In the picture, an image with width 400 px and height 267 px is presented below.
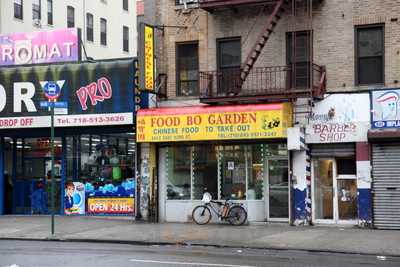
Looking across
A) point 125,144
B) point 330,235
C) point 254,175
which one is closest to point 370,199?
point 330,235

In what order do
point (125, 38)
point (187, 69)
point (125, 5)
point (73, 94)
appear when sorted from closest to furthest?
point (187, 69)
point (73, 94)
point (125, 38)
point (125, 5)

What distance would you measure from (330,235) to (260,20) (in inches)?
284

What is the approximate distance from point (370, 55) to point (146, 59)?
22.6 ft

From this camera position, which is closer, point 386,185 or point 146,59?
point 386,185

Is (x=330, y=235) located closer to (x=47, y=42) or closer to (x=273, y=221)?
(x=273, y=221)

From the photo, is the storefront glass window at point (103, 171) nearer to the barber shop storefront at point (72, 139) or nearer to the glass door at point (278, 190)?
the barber shop storefront at point (72, 139)

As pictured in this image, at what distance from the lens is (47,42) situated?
23.3 meters

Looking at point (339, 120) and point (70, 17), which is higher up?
point (70, 17)

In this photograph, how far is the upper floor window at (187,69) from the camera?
21594 mm

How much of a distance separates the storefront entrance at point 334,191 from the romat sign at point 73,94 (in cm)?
633

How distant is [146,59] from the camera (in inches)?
819

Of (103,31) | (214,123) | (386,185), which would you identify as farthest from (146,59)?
(103,31)

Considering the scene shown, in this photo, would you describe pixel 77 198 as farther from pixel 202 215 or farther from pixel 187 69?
pixel 187 69

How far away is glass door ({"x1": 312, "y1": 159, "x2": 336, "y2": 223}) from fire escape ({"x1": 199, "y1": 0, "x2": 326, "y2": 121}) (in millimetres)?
1720
